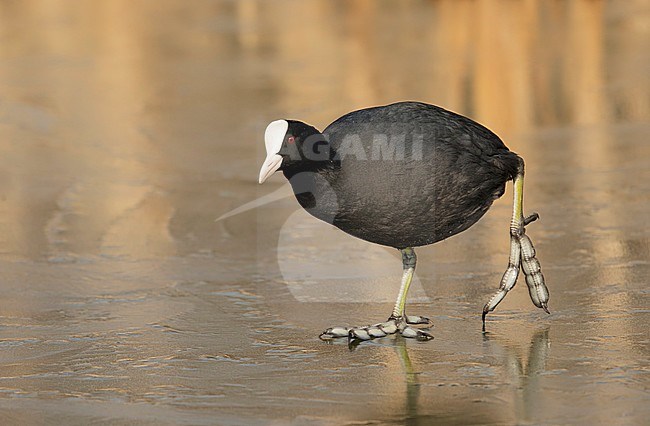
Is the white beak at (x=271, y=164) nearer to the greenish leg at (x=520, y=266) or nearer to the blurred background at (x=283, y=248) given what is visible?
the blurred background at (x=283, y=248)

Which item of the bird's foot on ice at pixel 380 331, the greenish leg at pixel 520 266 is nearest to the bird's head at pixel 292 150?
the bird's foot on ice at pixel 380 331

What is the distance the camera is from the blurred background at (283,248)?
464 cm

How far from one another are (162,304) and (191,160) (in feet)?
12.8

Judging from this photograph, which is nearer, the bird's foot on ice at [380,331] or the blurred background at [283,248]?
the blurred background at [283,248]

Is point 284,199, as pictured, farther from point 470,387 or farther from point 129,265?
point 470,387

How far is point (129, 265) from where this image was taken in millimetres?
6977

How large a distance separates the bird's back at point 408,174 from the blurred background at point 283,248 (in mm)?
447

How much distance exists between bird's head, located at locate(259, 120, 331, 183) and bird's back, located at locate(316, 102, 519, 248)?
0.09 metres

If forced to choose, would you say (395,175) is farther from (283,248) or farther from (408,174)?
(283,248)


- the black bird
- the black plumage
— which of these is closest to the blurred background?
the black bird

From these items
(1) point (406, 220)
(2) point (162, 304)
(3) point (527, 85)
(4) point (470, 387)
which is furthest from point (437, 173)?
A: (3) point (527, 85)

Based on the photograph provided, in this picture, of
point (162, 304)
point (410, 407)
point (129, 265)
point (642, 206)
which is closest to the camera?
point (410, 407)

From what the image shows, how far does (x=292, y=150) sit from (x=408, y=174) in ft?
1.48

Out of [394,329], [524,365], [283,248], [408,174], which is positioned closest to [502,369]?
[524,365]
